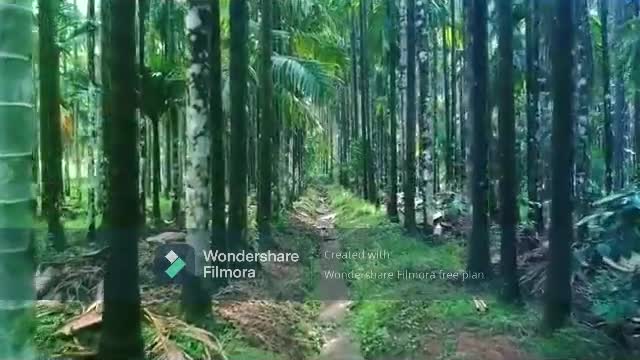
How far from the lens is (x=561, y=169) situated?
527 cm

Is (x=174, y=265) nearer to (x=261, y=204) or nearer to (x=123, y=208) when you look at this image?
(x=123, y=208)

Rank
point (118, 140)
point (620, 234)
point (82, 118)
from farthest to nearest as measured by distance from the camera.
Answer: point (82, 118)
point (620, 234)
point (118, 140)

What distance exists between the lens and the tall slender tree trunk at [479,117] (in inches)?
276

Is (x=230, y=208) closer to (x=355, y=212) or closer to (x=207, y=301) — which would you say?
(x=207, y=301)

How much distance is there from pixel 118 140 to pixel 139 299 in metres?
0.97

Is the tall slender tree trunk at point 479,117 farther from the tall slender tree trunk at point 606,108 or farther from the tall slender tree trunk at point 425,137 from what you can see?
the tall slender tree trunk at point 606,108

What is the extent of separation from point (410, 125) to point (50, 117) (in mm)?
5372

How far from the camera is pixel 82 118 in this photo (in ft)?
30.8

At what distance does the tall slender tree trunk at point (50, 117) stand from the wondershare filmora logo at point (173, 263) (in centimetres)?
126

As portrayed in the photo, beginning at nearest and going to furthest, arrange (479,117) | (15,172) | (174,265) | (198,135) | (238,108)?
(15,172), (198,135), (174,265), (479,117), (238,108)

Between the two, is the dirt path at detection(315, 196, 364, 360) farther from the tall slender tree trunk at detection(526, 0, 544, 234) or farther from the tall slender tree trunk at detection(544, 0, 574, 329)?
the tall slender tree trunk at detection(526, 0, 544, 234)

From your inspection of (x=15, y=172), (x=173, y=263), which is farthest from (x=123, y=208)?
(x=15, y=172)

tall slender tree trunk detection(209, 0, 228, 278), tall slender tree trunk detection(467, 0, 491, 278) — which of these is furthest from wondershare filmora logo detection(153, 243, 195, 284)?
tall slender tree trunk detection(467, 0, 491, 278)

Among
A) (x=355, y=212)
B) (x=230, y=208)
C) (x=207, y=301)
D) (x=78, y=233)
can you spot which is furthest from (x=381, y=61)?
(x=207, y=301)
